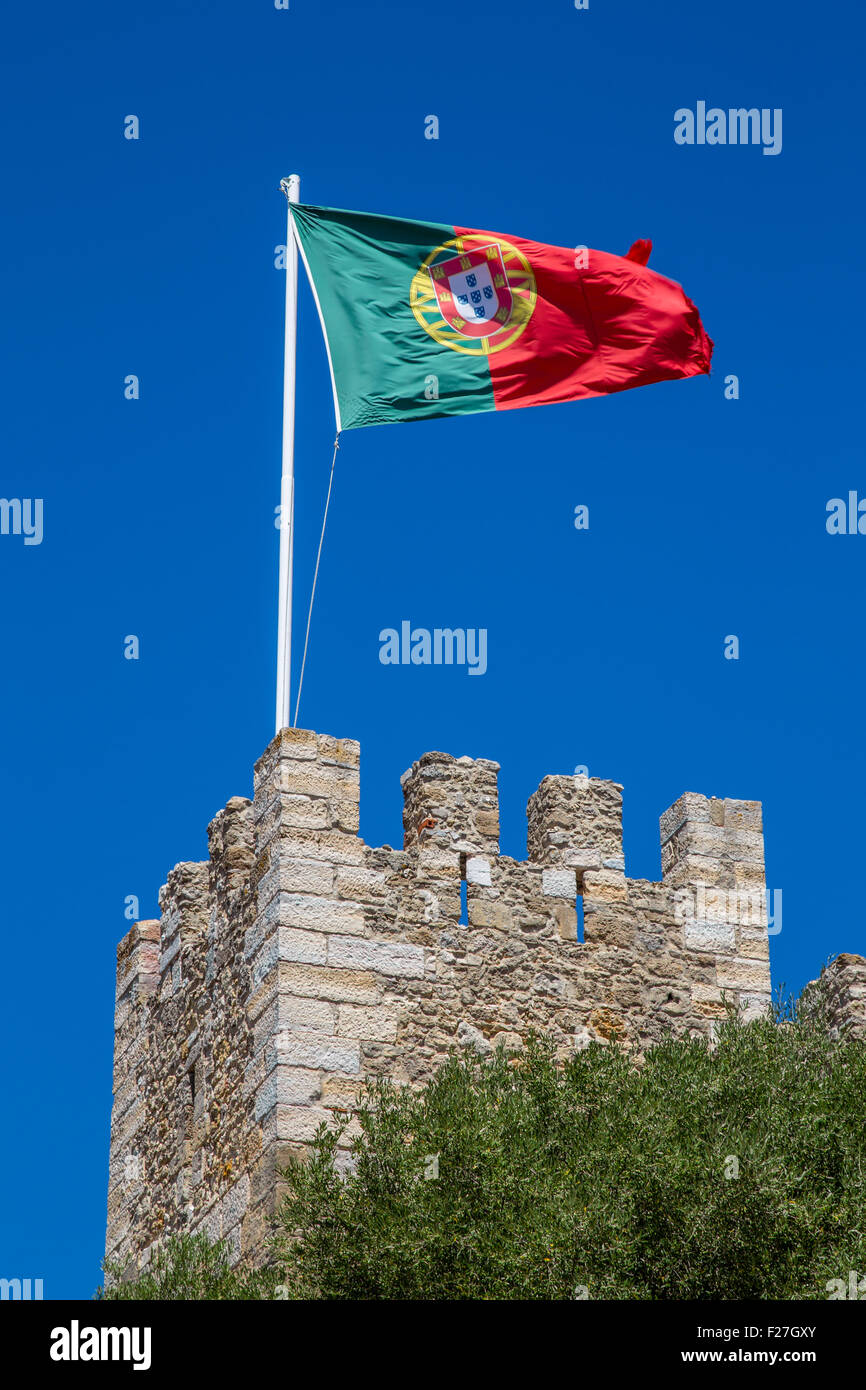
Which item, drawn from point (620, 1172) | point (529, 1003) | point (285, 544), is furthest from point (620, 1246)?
point (285, 544)

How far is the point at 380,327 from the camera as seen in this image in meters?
20.9

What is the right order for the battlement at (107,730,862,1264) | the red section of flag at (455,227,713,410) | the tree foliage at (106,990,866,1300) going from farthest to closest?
1. the red section of flag at (455,227,713,410)
2. the battlement at (107,730,862,1264)
3. the tree foliage at (106,990,866,1300)

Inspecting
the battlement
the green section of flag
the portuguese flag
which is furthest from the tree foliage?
the portuguese flag

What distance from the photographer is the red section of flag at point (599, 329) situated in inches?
839

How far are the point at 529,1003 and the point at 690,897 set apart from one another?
1.96 metres

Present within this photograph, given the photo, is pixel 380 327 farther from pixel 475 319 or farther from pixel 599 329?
pixel 599 329

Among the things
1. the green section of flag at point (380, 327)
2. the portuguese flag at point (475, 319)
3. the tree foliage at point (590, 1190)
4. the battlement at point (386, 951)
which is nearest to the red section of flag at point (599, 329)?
the portuguese flag at point (475, 319)

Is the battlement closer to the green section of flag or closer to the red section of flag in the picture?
the green section of flag

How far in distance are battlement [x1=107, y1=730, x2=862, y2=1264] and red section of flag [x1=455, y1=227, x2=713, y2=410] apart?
371cm

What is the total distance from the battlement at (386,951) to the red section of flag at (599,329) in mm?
3709

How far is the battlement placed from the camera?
60.7 ft

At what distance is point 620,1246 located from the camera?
15891 mm

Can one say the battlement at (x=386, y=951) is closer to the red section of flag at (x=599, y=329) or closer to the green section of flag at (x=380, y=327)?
the green section of flag at (x=380, y=327)
